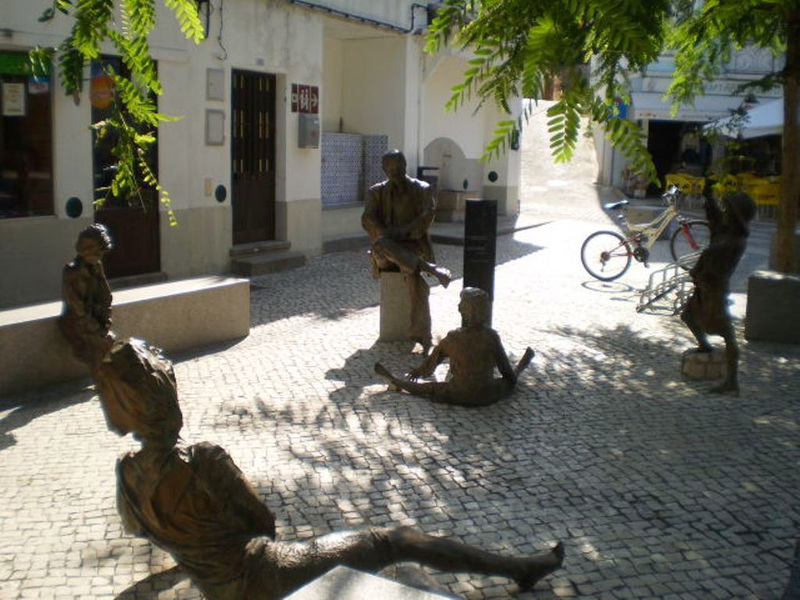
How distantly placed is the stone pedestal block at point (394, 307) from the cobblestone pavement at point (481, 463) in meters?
0.26

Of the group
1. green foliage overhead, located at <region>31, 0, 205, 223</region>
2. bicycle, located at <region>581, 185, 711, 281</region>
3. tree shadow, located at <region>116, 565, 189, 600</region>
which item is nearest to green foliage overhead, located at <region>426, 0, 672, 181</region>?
green foliage overhead, located at <region>31, 0, 205, 223</region>

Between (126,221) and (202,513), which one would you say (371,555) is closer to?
(202,513)

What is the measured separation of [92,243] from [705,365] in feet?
16.7

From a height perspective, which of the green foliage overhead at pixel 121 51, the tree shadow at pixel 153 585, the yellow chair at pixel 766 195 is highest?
the green foliage overhead at pixel 121 51

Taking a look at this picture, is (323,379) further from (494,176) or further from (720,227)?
(494,176)

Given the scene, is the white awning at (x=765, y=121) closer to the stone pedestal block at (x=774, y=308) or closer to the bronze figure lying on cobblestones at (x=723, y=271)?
the stone pedestal block at (x=774, y=308)

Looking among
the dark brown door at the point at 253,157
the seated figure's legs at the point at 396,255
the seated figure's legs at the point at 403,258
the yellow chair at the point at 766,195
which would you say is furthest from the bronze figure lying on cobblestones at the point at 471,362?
the yellow chair at the point at 766,195

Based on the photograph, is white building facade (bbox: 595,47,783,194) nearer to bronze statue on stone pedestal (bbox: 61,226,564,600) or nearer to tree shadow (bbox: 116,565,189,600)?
tree shadow (bbox: 116,565,189,600)

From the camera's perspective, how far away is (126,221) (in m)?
11.5

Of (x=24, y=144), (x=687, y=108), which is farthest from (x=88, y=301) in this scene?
(x=687, y=108)

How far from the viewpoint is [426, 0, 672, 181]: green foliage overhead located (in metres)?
3.08

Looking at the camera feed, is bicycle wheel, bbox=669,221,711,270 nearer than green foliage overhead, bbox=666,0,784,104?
No

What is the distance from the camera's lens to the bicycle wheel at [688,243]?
1058 centimetres

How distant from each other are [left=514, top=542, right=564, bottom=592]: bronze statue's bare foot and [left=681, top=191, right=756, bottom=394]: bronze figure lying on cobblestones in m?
3.94
